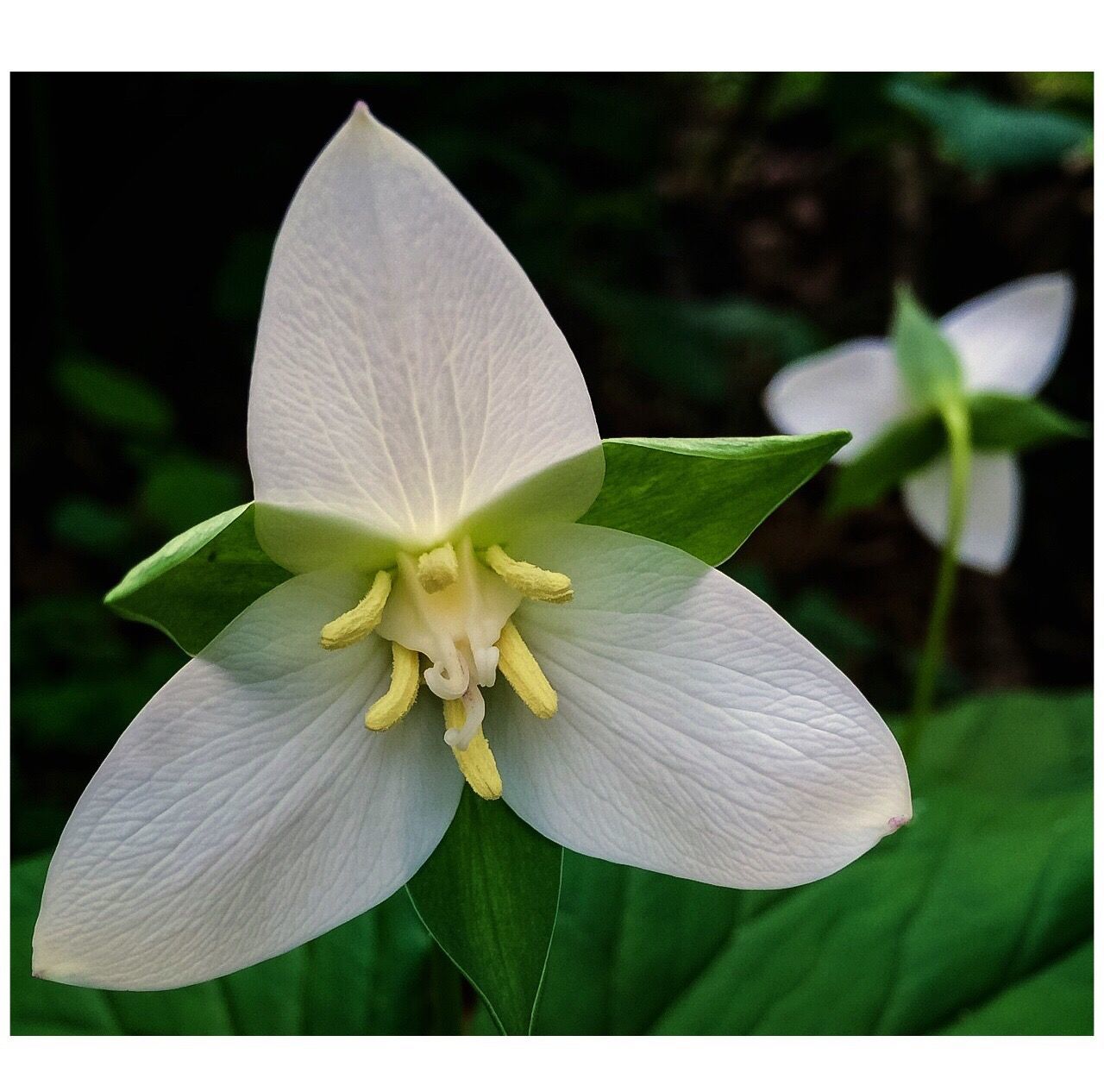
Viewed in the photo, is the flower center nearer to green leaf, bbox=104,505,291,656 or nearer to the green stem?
green leaf, bbox=104,505,291,656

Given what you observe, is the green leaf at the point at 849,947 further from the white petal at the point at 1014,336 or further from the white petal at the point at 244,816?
the white petal at the point at 1014,336

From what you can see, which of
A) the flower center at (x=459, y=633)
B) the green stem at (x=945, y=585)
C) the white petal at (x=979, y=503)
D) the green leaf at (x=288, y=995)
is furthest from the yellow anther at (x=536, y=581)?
the white petal at (x=979, y=503)

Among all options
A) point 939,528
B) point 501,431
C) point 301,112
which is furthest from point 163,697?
point 301,112

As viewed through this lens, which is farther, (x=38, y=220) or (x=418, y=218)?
(x=38, y=220)

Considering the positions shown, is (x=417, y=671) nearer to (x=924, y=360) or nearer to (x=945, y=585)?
(x=945, y=585)

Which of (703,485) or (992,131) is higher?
(992,131)

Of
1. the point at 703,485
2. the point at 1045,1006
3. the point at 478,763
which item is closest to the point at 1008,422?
the point at 1045,1006

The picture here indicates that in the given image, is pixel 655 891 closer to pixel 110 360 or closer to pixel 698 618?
pixel 698 618
